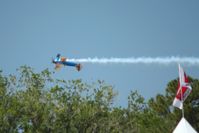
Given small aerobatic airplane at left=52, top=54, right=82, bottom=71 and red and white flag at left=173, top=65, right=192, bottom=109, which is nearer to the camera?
red and white flag at left=173, top=65, right=192, bottom=109

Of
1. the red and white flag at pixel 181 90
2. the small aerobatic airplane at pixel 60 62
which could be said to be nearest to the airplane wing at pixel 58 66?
the small aerobatic airplane at pixel 60 62

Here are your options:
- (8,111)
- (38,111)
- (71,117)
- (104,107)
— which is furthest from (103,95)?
(8,111)

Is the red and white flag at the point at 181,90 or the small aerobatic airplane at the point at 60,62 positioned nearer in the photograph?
the red and white flag at the point at 181,90

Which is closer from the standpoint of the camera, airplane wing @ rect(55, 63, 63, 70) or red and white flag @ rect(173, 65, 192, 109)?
red and white flag @ rect(173, 65, 192, 109)

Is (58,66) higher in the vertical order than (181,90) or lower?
higher

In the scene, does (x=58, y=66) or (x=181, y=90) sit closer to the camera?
(x=181, y=90)

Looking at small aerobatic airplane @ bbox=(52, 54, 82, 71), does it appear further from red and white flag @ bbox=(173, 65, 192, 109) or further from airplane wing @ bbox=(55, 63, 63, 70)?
red and white flag @ bbox=(173, 65, 192, 109)

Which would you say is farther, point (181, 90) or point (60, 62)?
point (60, 62)

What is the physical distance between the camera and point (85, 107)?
201 ft

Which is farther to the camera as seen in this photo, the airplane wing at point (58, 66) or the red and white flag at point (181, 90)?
the airplane wing at point (58, 66)

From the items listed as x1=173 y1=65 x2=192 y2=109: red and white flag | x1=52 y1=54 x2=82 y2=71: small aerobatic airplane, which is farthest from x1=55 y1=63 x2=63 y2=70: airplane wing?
x1=173 y1=65 x2=192 y2=109: red and white flag

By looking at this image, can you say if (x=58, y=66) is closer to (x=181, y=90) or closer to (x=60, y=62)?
(x=60, y=62)

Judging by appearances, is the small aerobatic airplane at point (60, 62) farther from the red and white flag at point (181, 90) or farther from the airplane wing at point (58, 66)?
the red and white flag at point (181, 90)

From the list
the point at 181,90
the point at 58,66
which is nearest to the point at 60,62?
the point at 58,66
